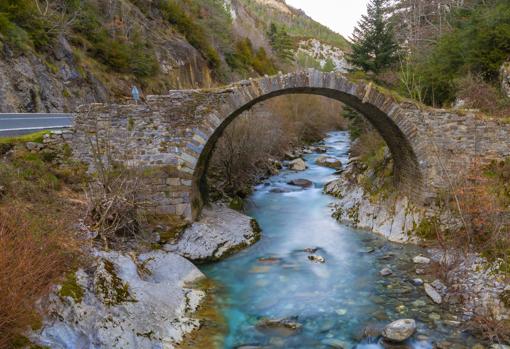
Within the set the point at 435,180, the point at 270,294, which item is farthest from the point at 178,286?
the point at 435,180

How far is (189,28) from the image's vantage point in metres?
24.9

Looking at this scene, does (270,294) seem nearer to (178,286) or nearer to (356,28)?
(178,286)

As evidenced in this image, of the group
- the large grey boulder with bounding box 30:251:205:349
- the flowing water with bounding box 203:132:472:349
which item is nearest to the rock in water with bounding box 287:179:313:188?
the flowing water with bounding box 203:132:472:349

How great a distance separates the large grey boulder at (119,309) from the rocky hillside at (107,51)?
26.7 feet

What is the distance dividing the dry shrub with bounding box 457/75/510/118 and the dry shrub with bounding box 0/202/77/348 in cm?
1034

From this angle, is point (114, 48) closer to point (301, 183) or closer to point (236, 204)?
point (236, 204)

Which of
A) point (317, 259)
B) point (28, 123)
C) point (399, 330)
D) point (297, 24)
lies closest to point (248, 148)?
point (317, 259)

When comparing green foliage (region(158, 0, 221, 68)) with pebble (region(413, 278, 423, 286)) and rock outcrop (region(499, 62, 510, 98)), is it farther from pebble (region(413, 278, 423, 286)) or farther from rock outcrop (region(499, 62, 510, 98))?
pebble (region(413, 278, 423, 286))

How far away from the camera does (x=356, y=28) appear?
2055 centimetres

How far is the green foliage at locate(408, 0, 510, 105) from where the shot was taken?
426 inches

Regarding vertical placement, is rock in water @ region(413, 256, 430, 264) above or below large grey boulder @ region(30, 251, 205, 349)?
below

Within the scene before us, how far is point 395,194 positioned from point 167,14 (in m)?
19.4

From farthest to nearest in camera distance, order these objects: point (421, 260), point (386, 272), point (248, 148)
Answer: point (248, 148)
point (421, 260)
point (386, 272)

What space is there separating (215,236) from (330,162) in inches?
465
